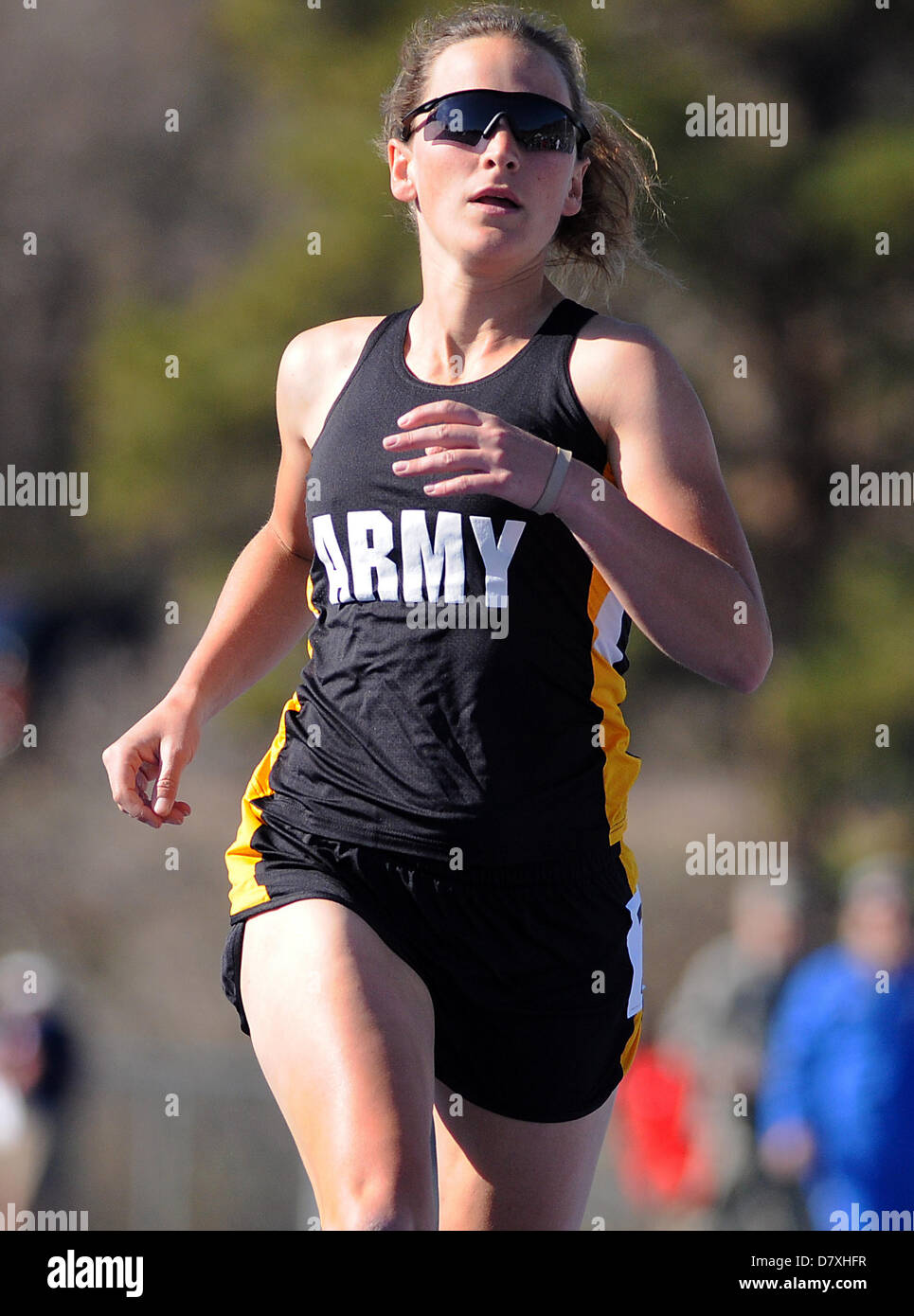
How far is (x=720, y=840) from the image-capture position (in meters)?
12.1

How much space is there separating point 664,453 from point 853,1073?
3.83 meters

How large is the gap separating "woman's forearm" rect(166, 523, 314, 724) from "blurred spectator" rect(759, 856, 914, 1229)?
11.1 ft

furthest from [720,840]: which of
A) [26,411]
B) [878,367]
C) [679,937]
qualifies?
[26,411]

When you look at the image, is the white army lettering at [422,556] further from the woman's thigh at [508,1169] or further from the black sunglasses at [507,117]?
the woman's thigh at [508,1169]

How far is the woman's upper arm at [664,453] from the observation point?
235 centimetres

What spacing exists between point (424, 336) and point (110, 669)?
1193 centimetres

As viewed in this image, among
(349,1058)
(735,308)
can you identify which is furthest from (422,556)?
(735,308)

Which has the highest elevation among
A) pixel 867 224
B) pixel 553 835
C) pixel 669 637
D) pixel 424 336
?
pixel 867 224

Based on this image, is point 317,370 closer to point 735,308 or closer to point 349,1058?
point 349,1058

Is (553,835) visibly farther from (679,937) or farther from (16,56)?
(16,56)

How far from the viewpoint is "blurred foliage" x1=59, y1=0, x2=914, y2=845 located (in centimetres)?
918

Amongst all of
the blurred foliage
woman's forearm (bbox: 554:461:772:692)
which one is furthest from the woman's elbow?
the blurred foliage

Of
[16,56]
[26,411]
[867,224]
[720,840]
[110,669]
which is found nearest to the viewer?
[867,224]

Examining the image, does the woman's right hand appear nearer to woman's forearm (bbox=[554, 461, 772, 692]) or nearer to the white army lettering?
the white army lettering
